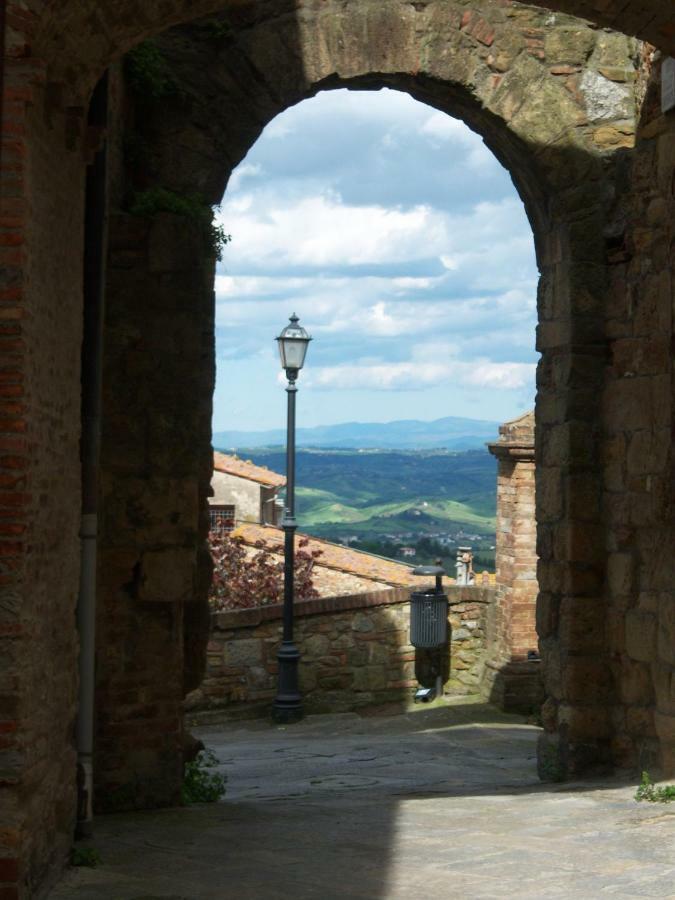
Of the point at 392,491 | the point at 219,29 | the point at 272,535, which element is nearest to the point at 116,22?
the point at 219,29

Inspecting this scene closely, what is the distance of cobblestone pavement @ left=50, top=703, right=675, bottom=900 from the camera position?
4629 mm

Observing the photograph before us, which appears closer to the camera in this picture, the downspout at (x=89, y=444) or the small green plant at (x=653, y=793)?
the downspout at (x=89, y=444)

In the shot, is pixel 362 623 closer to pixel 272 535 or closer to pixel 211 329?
pixel 211 329

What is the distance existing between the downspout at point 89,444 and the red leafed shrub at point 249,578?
33.4 ft

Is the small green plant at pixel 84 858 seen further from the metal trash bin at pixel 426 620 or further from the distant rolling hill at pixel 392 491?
the distant rolling hill at pixel 392 491

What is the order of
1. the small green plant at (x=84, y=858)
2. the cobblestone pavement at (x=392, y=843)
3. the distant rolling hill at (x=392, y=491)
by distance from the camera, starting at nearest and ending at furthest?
1. the cobblestone pavement at (x=392, y=843)
2. the small green plant at (x=84, y=858)
3. the distant rolling hill at (x=392, y=491)

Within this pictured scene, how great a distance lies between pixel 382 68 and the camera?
764 cm

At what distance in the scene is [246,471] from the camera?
3122 centimetres

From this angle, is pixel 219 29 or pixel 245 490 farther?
pixel 245 490

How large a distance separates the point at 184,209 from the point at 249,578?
10.7 metres

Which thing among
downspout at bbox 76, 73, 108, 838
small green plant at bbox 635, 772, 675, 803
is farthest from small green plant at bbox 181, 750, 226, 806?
small green plant at bbox 635, 772, 675, 803

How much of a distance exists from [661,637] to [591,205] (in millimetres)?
2641

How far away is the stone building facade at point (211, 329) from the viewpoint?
4.82 m

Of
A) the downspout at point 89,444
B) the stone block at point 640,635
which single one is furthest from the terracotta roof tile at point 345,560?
the downspout at point 89,444
